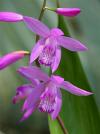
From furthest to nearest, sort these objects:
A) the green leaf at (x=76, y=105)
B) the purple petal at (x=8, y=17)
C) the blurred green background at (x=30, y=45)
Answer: the blurred green background at (x=30, y=45), the green leaf at (x=76, y=105), the purple petal at (x=8, y=17)

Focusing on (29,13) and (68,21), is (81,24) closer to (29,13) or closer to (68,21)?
(68,21)

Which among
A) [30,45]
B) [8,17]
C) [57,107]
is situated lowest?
[30,45]

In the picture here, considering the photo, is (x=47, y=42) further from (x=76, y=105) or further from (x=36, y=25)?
(x=76, y=105)

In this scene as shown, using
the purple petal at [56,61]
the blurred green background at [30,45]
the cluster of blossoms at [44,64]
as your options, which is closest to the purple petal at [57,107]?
the cluster of blossoms at [44,64]

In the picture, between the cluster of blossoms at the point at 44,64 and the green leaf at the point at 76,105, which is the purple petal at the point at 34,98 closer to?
the cluster of blossoms at the point at 44,64

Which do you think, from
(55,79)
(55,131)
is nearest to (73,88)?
(55,79)

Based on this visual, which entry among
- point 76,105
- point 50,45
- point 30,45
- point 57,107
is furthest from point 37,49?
point 30,45

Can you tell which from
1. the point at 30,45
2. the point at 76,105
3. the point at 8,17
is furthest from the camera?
the point at 30,45

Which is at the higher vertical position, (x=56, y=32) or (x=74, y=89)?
(x=56, y=32)
